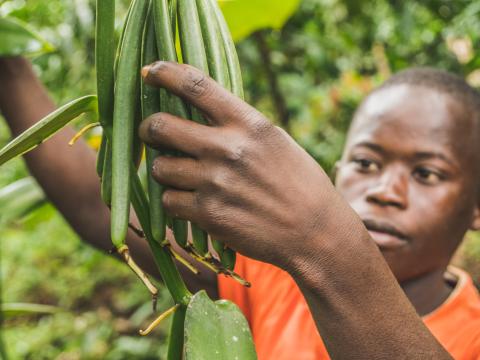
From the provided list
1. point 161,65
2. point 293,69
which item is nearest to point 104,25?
point 161,65

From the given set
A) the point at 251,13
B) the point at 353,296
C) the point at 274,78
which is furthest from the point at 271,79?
the point at 353,296

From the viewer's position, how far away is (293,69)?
6.33ft

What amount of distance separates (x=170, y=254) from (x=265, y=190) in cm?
8

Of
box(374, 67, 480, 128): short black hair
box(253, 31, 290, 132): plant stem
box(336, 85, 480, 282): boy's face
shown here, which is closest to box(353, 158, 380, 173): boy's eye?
box(336, 85, 480, 282): boy's face

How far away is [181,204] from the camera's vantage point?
0.36 meters

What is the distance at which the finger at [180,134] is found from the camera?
1.17 ft

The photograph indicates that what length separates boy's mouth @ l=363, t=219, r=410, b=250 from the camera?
27.3 inches

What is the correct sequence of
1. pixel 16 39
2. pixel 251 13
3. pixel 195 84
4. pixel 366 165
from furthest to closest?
pixel 251 13 → pixel 366 165 → pixel 16 39 → pixel 195 84

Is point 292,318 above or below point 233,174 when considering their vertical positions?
below

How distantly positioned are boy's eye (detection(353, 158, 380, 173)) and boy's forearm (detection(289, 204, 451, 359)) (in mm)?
332

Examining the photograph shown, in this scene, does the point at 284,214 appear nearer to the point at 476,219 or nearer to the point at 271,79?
the point at 476,219

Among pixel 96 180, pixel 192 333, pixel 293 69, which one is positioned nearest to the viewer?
pixel 192 333

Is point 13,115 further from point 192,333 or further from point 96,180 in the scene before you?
point 192,333

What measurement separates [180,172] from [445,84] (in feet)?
1.87
